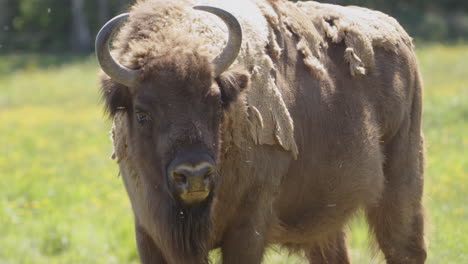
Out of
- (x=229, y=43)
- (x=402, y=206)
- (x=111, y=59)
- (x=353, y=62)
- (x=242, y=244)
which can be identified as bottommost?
(x=402, y=206)

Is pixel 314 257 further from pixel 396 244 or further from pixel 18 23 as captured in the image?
pixel 18 23

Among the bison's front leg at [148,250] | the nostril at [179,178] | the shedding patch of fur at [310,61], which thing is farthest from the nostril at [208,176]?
the shedding patch of fur at [310,61]

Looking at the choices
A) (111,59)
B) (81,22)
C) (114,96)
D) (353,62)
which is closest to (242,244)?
(114,96)

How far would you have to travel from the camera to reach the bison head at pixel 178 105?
168 inches

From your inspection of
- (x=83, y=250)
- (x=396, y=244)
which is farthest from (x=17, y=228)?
(x=396, y=244)

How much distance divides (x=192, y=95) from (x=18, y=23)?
36.8 meters

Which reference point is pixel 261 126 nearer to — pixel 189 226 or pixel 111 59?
pixel 189 226

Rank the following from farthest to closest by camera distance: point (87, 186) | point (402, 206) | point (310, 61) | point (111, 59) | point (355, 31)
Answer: point (87, 186), point (402, 206), point (355, 31), point (310, 61), point (111, 59)

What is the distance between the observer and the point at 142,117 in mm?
4555

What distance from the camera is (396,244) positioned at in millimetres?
6426

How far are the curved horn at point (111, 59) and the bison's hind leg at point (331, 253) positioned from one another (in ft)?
9.31

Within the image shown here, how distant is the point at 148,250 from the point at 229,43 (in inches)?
60.3

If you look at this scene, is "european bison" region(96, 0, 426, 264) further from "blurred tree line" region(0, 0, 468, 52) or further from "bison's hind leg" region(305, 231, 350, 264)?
"blurred tree line" region(0, 0, 468, 52)

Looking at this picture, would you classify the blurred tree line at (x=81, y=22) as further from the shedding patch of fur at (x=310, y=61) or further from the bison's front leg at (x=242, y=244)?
the bison's front leg at (x=242, y=244)
